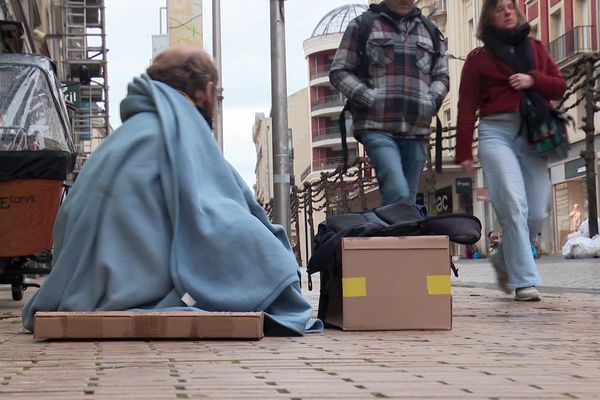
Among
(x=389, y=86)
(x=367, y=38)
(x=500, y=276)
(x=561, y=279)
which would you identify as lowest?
(x=561, y=279)

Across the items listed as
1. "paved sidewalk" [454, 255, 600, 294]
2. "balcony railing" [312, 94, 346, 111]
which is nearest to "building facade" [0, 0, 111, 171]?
"paved sidewalk" [454, 255, 600, 294]

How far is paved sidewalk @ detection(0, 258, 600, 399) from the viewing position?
2.55 metres

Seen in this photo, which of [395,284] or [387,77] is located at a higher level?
[387,77]

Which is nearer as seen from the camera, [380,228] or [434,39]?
[380,228]

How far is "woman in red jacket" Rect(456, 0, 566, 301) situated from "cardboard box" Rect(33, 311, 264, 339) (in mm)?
3060

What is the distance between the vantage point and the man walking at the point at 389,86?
267 inches

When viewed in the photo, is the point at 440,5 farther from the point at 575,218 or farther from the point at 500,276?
the point at 500,276

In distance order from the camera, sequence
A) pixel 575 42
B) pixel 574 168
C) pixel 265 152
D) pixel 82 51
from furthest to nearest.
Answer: pixel 265 152
pixel 82 51
pixel 574 168
pixel 575 42

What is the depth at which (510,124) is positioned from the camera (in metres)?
7.13

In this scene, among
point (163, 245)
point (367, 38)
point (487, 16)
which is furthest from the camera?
point (487, 16)

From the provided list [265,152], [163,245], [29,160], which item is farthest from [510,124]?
[265,152]

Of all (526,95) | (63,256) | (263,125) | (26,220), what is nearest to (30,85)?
(26,220)

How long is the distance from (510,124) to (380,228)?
2.54 metres

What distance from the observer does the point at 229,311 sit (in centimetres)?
443
